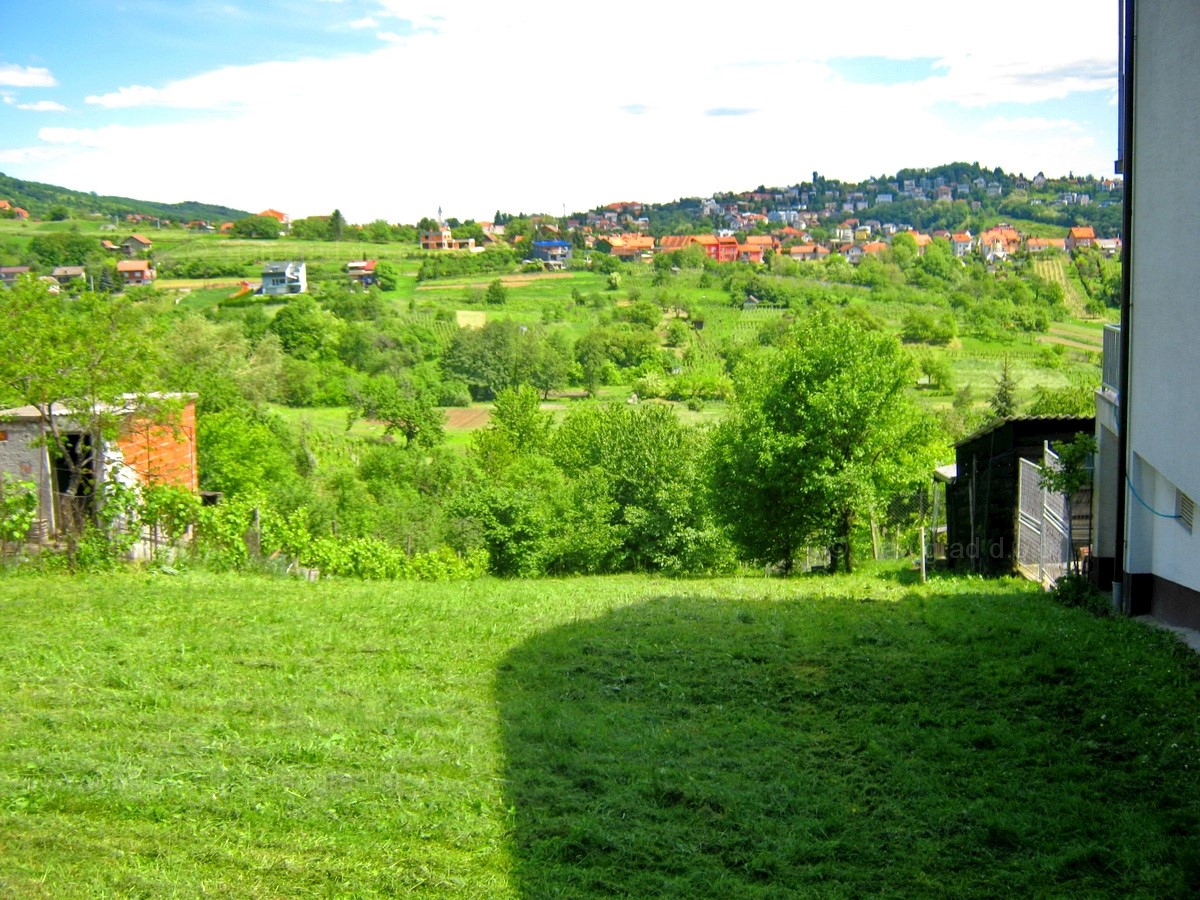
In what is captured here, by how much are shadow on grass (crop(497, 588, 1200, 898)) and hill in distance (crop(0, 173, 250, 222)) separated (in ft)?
429

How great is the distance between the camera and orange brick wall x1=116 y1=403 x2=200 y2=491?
15068 mm

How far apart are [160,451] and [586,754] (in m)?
13.6

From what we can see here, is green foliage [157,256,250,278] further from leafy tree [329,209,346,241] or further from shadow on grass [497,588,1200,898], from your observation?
shadow on grass [497,588,1200,898]

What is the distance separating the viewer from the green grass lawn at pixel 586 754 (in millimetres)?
5363

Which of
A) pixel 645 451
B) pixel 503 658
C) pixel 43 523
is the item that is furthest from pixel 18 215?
pixel 503 658

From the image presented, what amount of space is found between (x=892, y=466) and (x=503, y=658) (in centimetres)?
1215

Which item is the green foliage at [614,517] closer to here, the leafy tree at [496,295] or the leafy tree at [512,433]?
the leafy tree at [512,433]

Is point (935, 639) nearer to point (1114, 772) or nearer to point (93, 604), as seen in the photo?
point (1114, 772)

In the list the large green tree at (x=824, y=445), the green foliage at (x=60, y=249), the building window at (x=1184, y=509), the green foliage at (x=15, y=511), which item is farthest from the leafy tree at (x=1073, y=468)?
the green foliage at (x=60, y=249)

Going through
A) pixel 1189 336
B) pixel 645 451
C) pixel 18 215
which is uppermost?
pixel 18 215

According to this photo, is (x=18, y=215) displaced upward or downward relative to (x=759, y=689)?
upward

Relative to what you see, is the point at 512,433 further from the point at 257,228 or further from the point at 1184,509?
the point at 257,228

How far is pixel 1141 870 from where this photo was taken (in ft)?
17.2

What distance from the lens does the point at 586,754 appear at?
701 cm
